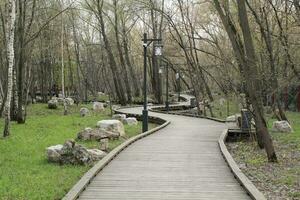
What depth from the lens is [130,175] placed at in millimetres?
10406

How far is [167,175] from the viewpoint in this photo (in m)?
10.4

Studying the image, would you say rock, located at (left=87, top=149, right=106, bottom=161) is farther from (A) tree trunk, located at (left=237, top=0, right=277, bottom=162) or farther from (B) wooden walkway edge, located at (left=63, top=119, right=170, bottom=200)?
(A) tree trunk, located at (left=237, top=0, right=277, bottom=162)

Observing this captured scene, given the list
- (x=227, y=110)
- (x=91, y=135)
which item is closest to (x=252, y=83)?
(x=91, y=135)

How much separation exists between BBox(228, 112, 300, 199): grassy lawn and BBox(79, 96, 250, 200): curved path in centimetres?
61

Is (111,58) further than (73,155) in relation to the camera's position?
Yes

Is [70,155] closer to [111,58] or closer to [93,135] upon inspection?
[93,135]

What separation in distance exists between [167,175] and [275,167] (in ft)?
11.4

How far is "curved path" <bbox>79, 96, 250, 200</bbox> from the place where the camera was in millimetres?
8633

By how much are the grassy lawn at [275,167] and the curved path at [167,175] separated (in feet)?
1.99

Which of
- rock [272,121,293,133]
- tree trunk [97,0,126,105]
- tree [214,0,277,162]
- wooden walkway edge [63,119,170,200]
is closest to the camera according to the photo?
wooden walkway edge [63,119,170,200]

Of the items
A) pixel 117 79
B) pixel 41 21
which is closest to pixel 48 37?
pixel 41 21

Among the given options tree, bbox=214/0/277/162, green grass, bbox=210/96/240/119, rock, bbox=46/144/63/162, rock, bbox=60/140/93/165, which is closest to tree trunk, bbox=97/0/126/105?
green grass, bbox=210/96/240/119

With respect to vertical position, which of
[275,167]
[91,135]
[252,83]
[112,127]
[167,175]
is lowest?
[275,167]

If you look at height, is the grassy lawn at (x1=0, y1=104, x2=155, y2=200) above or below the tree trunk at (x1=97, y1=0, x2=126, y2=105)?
below
